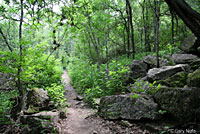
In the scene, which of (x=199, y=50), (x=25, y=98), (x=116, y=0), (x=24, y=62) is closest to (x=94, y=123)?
(x=25, y=98)

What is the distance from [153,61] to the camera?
827cm

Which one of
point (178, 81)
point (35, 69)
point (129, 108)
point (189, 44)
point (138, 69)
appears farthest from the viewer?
point (35, 69)

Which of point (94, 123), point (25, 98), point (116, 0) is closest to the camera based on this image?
point (94, 123)

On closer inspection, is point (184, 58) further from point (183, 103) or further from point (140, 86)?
point (183, 103)

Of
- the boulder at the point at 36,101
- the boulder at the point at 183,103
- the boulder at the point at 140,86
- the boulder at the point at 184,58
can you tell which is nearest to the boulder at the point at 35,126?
the boulder at the point at 36,101

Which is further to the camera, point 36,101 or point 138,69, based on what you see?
point 138,69

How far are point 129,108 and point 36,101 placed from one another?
13.7ft

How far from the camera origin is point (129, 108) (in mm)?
4402

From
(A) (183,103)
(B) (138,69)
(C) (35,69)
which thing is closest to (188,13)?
(A) (183,103)

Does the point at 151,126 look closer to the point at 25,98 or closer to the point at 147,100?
the point at 147,100

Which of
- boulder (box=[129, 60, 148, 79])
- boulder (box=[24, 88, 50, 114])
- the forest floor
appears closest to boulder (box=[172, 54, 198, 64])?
boulder (box=[129, 60, 148, 79])

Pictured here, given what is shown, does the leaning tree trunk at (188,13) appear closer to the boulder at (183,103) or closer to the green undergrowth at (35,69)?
the boulder at (183,103)

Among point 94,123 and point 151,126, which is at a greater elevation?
point 151,126

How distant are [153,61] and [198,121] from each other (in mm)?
5732
